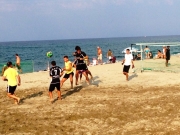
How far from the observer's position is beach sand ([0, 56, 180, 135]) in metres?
7.48

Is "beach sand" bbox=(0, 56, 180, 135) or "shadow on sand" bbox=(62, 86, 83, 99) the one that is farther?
"shadow on sand" bbox=(62, 86, 83, 99)

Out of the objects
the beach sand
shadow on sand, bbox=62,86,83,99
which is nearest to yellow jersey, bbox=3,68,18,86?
the beach sand

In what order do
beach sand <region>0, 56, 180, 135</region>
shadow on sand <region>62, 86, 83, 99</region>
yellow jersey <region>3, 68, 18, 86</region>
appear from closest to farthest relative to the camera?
beach sand <region>0, 56, 180, 135</region> < yellow jersey <region>3, 68, 18, 86</region> < shadow on sand <region>62, 86, 83, 99</region>

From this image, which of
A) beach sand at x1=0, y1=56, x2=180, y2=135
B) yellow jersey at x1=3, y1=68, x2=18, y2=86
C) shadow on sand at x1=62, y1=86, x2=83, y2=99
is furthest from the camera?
shadow on sand at x1=62, y1=86, x2=83, y2=99

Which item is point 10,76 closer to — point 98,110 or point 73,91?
point 73,91

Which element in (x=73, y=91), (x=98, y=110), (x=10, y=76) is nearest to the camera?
(x=98, y=110)

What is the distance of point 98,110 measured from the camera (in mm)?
9156

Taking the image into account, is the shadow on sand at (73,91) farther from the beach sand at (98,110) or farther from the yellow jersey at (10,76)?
the yellow jersey at (10,76)

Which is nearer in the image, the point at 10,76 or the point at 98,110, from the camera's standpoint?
the point at 98,110

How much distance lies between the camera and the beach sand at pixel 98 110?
7480 millimetres

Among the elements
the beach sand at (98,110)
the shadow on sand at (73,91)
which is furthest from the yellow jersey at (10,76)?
the shadow on sand at (73,91)

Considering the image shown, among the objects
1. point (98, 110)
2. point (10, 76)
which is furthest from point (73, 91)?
point (98, 110)

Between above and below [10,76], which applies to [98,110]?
below

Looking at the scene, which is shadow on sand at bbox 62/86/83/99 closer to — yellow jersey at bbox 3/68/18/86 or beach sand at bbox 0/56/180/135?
beach sand at bbox 0/56/180/135
